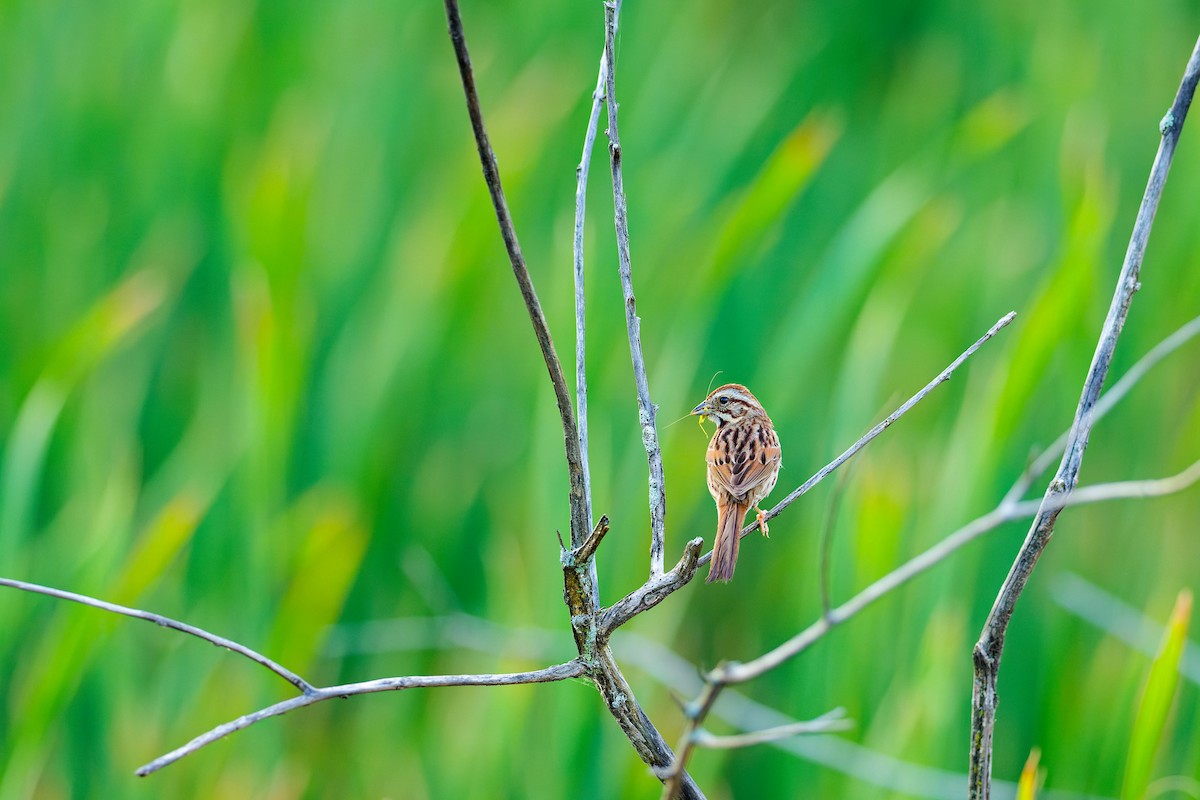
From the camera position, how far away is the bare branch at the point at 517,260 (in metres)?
0.46

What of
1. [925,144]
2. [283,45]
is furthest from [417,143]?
[925,144]

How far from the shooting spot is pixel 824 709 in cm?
144

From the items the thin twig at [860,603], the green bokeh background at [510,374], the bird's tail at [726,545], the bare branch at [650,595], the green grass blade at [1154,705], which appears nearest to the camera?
the thin twig at [860,603]

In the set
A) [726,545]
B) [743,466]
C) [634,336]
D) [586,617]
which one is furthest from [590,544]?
[743,466]

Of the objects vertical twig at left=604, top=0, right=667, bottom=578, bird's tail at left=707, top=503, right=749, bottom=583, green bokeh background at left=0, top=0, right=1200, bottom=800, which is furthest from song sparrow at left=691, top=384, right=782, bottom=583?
green bokeh background at left=0, top=0, right=1200, bottom=800

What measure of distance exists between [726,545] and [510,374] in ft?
4.47

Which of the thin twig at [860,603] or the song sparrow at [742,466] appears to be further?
the song sparrow at [742,466]

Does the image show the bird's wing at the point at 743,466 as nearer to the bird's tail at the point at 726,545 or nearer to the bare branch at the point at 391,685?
the bird's tail at the point at 726,545

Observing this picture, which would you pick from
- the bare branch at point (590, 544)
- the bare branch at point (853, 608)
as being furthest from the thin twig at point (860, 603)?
the bare branch at point (590, 544)

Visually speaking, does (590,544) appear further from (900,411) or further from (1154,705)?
(1154,705)

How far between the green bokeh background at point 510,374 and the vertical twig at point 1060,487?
74cm

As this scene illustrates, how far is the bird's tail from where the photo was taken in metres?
0.81

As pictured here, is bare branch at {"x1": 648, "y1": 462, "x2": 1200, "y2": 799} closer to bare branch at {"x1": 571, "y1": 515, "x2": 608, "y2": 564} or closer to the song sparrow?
bare branch at {"x1": 571, "y1": 515, "x2": 608, "y2": 564}

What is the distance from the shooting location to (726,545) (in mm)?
843
